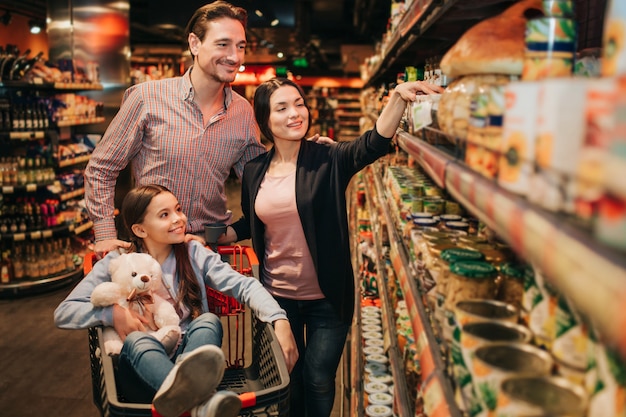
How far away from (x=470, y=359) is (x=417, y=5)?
1478 millimetres

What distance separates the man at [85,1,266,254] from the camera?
2.66m

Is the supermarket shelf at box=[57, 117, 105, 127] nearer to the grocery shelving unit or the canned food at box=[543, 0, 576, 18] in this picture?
the grocery shelving unit

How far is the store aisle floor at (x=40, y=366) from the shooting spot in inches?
Answer: 134

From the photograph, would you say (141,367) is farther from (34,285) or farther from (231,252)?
(34,285)

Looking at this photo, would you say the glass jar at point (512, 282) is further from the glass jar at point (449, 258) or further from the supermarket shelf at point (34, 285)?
the supermarket shelf at point (34, 285)

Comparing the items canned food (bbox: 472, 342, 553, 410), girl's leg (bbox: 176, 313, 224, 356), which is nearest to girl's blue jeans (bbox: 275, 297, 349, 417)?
girl's leg (bbox: 176, 313, 224, 356)

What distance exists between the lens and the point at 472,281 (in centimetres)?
128

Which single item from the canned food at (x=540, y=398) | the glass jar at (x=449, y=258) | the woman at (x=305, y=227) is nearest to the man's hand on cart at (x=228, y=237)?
the woman at (x=305, y=227)

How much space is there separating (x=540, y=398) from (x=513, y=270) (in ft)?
1.34

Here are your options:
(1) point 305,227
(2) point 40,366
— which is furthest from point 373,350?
(2) point 40,366

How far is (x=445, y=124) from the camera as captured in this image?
1384 millimetres

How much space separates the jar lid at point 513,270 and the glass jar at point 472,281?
0.09ft

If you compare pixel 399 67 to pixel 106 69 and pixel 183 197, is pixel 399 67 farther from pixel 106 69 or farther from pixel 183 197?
pixel 106 69

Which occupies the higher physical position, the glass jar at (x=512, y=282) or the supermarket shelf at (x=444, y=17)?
the supermarket shelf at (x=444, y=17)
